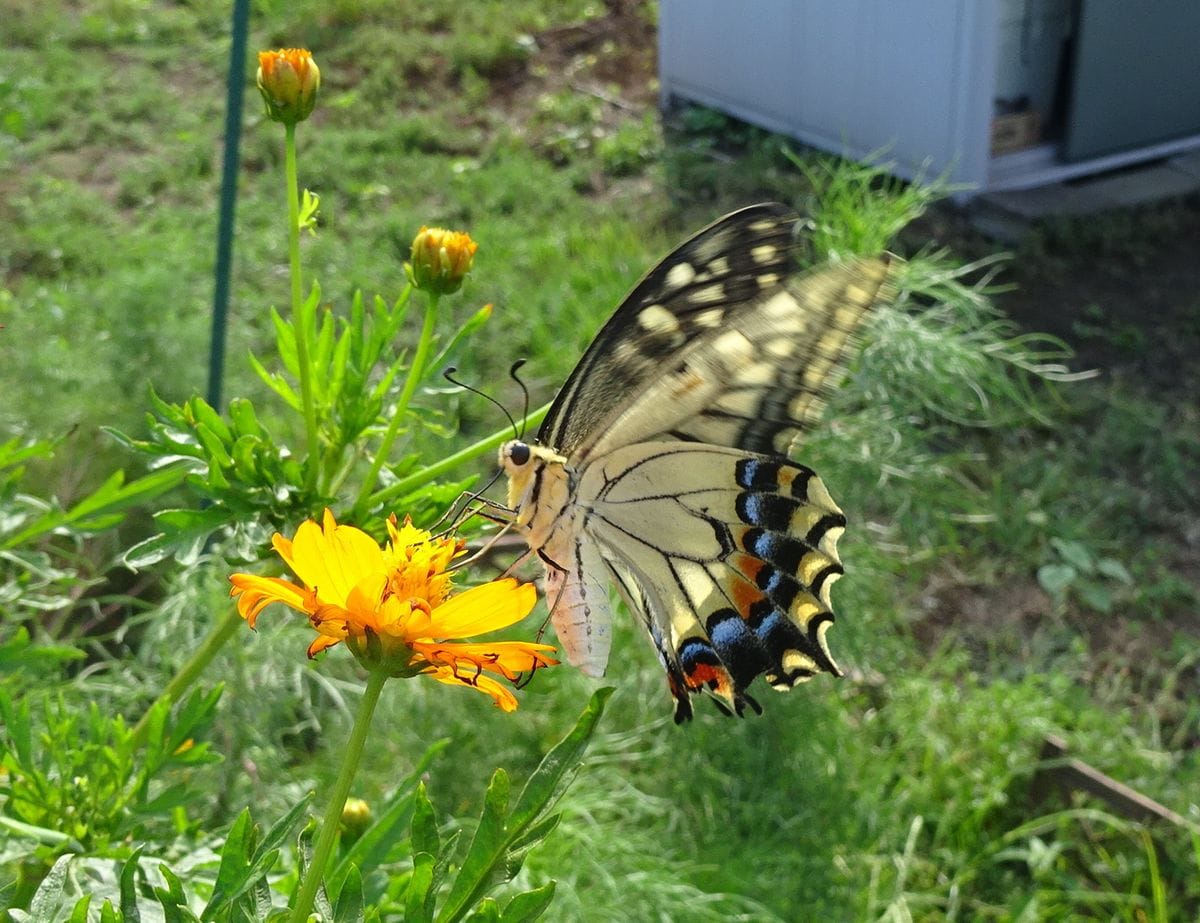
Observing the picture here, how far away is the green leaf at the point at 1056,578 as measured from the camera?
3137 mm

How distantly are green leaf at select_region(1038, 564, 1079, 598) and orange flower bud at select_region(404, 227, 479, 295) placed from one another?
235 centimetres

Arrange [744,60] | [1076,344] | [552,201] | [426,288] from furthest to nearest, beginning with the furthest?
[744,60] → [552,201] → [1076,344] → [426,288]

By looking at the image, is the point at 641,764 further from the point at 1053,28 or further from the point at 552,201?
the point at 1053,28

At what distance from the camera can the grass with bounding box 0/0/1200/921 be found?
7.20 ft

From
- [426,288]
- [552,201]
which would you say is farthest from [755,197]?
[426,288]

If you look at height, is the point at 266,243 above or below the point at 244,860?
below

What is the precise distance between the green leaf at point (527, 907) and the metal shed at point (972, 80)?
4148mm

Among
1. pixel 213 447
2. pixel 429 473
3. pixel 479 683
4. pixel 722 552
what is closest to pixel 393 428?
pixel 429 473

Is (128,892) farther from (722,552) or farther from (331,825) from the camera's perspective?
(722,552)

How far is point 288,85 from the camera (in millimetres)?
1134

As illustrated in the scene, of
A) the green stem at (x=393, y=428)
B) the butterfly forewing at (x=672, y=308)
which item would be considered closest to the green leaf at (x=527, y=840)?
the green stem at (x=393, y=428)

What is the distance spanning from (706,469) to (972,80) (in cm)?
348

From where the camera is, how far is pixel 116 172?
196 inches

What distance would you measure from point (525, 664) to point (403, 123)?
482cm
